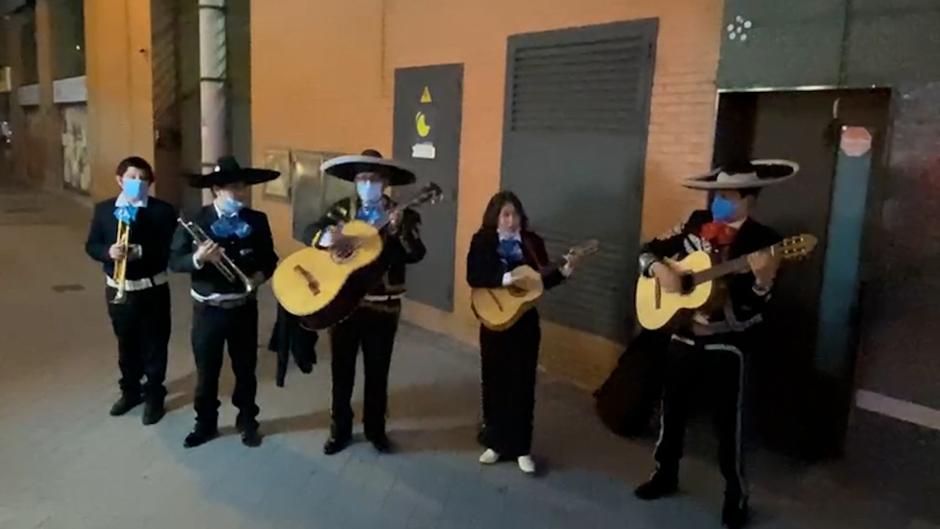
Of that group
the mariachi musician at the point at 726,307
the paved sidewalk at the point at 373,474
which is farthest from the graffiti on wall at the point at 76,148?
the mariachi musician at the point at 726,307

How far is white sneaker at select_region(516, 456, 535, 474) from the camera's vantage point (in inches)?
177

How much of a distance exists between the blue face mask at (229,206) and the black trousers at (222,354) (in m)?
0.50

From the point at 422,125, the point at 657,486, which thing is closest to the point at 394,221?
the point at 657,486

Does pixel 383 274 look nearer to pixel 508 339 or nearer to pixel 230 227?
pixel 508 339

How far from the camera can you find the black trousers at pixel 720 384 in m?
3.87

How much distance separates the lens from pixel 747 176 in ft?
12.6

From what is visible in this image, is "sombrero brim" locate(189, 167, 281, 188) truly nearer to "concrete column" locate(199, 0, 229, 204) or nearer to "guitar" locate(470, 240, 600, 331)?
"guitar" locate(470, 240, 600, 331)

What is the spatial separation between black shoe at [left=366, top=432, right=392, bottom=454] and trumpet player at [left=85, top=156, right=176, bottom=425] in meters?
1.37

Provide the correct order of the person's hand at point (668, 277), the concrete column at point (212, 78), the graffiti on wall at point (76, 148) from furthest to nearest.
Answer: the graffiti on wall at point (76, 148), the concrete column at point (212, 78), the person's hand at point (668, 277)

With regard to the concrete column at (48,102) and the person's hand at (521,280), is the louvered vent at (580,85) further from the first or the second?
the concrete column at (48,102)

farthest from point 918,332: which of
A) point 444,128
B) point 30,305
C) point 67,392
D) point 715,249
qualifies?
point 30,305

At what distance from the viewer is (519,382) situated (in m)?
4.39

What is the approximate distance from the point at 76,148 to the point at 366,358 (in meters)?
15.8

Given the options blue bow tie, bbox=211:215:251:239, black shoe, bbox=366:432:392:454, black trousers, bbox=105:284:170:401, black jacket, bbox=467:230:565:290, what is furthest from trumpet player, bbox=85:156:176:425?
black jacket, bbox=467:230:565:290
